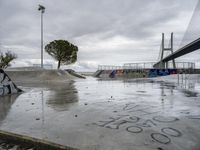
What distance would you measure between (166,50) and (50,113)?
49.9 metres

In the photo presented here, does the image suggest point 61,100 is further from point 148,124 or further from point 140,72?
point 140,72

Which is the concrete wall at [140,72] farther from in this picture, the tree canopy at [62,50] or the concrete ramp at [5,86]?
the concrete ramp at [5,86]

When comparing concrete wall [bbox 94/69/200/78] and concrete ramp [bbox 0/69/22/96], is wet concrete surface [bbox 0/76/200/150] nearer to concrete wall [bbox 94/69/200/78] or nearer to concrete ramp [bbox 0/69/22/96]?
concrete ramp [bbox 0/69/22/96]

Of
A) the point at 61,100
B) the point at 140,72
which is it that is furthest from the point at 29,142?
the point at 140,72

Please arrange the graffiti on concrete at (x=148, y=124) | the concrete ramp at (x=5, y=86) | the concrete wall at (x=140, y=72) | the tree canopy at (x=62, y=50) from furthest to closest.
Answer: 1. the tree canopy at (x=62, y=50)
2. the concrete wall at (x=140, y=72)
3. the concrete ramp at (x=5, y=86)
4. the graffiti on concrete at (x=148, y=124)

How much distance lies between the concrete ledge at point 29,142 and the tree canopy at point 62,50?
134 feet

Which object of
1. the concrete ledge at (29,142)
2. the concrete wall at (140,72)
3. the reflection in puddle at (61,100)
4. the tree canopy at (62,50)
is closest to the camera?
the concrete ledge at (29,142)

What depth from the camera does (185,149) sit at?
312 cm

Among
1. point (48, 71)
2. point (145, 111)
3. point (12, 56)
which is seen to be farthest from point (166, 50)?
point (145, 111)

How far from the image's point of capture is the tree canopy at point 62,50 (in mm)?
43656

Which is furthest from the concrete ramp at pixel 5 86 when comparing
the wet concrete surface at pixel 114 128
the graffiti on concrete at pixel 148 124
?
the graffiti on concrete at pixel 148 124

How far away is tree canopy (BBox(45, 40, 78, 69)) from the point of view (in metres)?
43.7

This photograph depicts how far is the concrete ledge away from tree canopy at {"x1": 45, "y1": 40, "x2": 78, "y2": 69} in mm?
40882

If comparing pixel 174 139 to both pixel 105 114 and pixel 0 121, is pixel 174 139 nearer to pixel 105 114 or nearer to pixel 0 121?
pixel 105 114
